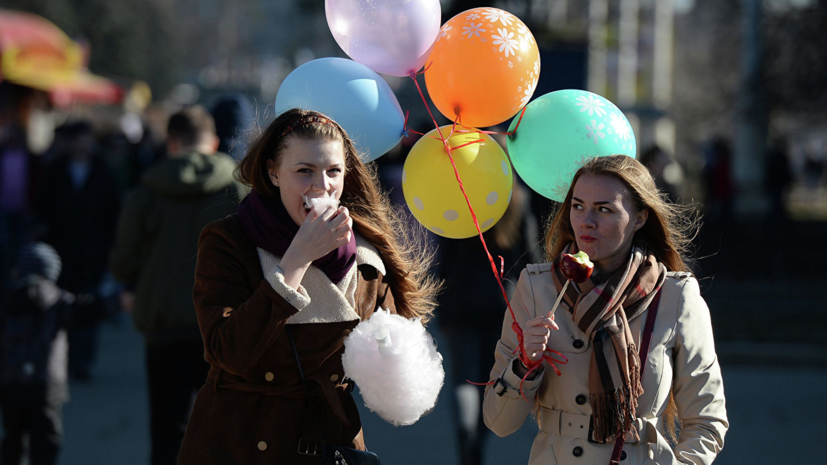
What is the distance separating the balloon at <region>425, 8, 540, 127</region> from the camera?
3.03m

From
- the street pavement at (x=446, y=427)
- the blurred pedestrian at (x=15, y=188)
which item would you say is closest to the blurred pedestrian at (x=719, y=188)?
the street pavement at (x=446, y=427)

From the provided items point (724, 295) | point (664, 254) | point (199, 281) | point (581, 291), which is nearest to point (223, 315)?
point (199, 281)

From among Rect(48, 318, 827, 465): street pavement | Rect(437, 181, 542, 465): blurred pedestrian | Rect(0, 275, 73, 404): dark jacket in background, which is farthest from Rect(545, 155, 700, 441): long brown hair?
Rect(0, 275, 73, 404): dark jacket in background

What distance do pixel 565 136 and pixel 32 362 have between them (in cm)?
300

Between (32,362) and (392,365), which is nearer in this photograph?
(392,365)

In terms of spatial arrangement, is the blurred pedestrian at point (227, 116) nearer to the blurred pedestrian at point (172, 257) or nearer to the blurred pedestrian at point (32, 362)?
the blurred pedestrian at point (172, 257)

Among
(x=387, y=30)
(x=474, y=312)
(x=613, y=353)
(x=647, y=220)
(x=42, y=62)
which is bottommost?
(x=474, y=312)

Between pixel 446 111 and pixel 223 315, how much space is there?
3.67ft

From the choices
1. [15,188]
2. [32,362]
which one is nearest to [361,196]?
[32,362]

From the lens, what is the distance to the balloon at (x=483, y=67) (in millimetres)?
3033

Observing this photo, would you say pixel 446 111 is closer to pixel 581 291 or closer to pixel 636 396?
pixel 581 291

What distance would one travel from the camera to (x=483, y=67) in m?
3.02

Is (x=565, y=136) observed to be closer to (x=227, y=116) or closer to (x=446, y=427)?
(x=227, y=116)

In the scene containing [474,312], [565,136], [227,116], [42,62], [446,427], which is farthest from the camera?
[42,62]
